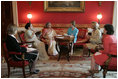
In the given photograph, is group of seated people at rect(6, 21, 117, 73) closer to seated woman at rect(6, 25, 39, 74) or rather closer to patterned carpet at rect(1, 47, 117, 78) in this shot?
seated woman at rect(6, 25, 39, 74)

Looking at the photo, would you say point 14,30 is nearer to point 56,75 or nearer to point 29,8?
point 56,75

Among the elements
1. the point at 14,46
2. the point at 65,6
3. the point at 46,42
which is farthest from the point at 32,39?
the point at 65,6

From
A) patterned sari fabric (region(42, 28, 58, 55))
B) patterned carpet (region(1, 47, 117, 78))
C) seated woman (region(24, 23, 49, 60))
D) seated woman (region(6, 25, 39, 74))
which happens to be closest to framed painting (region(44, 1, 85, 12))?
patterned sari fabric (region(42, 28, 58, 55))

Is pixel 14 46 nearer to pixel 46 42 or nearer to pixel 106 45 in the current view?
pixel 106 45

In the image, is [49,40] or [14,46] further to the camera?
[49,40]

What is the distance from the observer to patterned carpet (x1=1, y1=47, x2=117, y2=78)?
3.72 m

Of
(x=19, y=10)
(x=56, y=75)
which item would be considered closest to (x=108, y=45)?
(x=56, y=75)

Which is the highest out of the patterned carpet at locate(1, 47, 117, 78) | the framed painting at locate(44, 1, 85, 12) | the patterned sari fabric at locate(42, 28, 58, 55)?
the framed painting at locate(44, 1, 85, 12)

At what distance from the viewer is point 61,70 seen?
4.06 m

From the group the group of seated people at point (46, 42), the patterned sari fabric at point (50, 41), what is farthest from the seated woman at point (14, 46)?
the patterned sari fabric at point (50, 41)

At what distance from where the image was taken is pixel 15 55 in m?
3.41

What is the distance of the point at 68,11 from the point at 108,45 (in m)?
4.17

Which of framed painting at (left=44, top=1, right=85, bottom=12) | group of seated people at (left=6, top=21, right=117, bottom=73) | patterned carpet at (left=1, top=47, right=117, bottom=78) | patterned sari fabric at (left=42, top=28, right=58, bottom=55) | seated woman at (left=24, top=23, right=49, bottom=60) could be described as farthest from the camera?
framed painting at (left=44, top=1, right=85, bottom=12)

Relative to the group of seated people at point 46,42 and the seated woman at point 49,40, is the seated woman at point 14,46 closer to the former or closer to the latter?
the group of seated people at point 46,42
